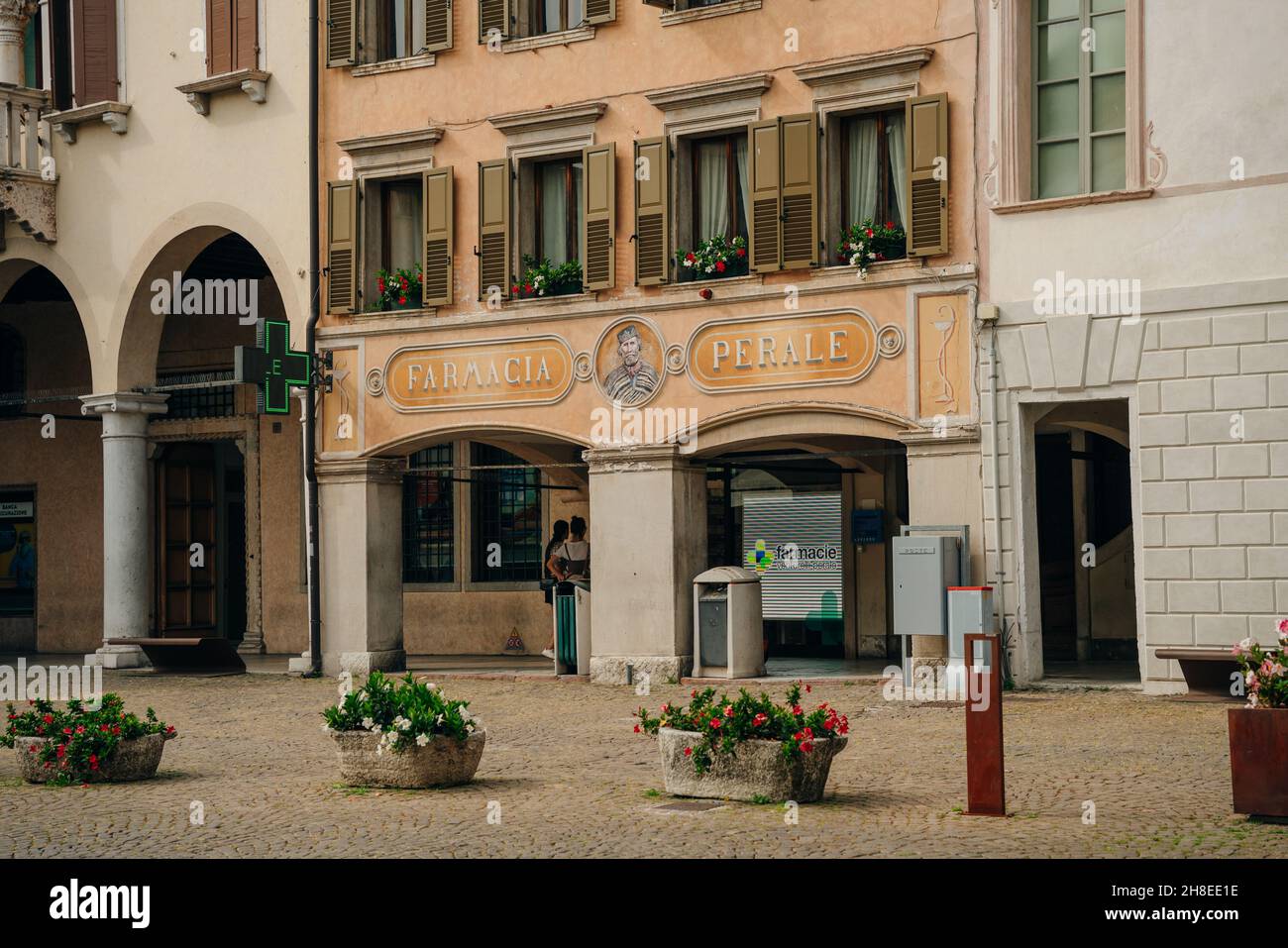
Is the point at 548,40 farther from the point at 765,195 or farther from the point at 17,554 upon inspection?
the point at 17,554

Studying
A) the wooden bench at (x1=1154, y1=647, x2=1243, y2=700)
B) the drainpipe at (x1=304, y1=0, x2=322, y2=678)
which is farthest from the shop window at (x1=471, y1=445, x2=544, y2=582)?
the wooden bench at (x1=1154, y1=647, x2=1243, y2=700)

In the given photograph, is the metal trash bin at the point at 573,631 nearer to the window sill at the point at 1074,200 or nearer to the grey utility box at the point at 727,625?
the grey utility box at the point at 727,625

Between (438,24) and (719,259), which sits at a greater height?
(438,24)

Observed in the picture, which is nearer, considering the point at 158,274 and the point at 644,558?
the point at 644,558

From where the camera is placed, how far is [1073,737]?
14.7 m

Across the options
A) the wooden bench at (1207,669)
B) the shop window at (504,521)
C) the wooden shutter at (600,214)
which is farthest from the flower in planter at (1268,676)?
the shop window at (504,521)

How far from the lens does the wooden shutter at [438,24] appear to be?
22.6m

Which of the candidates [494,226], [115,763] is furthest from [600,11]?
[115,763]

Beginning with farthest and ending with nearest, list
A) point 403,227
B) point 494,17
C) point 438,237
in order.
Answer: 1. point 403,227
2. point 438,237
3. point 494,17

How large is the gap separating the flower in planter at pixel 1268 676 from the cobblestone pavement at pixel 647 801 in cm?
68

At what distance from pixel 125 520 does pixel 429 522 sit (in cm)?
446

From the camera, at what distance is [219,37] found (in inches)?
967

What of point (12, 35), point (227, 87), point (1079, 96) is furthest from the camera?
point (12, 35)

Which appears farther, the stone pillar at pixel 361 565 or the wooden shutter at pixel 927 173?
the stone pillar at pixel 361 565
